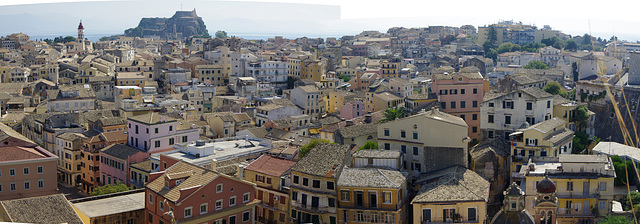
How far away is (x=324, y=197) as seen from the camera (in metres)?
16.3

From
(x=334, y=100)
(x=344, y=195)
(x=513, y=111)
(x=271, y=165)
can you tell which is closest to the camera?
(x=344, y=195)

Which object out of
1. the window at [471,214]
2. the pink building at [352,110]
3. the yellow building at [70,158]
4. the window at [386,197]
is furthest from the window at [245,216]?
the pink building at [352,110]

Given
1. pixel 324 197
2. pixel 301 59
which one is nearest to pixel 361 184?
pixel 324 197

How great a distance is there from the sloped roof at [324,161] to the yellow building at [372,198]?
381 millimetres

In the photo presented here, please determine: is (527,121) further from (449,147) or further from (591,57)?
(591,57)

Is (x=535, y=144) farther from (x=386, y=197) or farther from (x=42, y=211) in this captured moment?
(x=42, y=211)

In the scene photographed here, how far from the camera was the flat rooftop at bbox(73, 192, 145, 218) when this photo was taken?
15.6 metres

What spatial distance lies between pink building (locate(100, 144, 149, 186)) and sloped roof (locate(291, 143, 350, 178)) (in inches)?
290

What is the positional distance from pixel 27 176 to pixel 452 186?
11866 mm

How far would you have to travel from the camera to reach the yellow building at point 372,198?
15.7 meters

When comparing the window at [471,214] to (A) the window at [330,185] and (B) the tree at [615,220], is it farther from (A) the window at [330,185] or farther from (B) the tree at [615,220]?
(A) the window at [330,185]

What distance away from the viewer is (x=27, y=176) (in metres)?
18.9

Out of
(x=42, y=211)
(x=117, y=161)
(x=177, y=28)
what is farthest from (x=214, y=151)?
(x=177, y=28)

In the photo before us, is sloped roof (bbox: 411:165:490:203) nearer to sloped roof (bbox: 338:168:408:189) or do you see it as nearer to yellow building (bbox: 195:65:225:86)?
sloped roof (bbox: 338:168:408:189)
